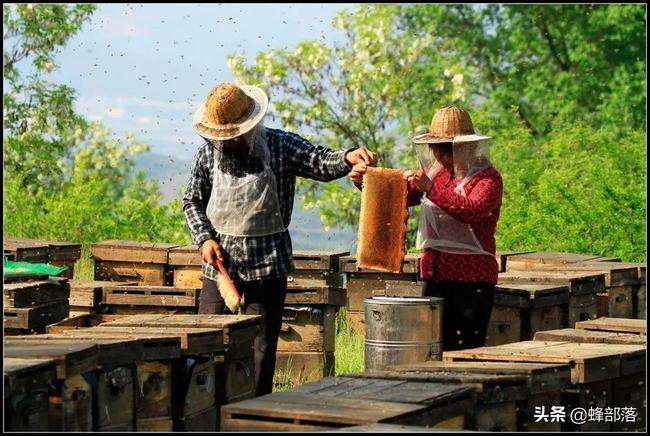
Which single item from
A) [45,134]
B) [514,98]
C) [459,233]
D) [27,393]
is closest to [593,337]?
[459,233]

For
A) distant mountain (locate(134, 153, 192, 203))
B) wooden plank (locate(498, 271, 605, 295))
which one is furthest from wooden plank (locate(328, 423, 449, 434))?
wooden plank (locate(498, 271, 605, 295))

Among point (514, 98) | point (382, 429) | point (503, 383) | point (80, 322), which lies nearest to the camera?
point (382, 429)

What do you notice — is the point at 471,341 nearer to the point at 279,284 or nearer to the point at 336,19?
the point at 279,284

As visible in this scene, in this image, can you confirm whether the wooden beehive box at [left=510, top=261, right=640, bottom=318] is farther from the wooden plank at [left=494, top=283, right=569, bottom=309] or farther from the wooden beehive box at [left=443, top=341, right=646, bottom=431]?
the wooden beehive box at [left=443, top=341, right=646, bottom=431]

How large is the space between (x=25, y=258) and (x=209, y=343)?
4203 millimetres

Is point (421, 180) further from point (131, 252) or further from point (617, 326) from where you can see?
point (131, 252)

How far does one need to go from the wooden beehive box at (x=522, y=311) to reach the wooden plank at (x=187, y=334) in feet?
9.48

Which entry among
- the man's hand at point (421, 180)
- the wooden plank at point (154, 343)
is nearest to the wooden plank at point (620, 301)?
the man's hand at point (421, 180)

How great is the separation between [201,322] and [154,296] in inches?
82.0

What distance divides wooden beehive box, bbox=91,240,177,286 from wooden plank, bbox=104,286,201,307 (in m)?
1.62

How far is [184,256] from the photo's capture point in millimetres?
11281

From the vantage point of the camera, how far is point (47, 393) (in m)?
5.96

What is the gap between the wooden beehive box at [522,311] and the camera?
9.59 meters

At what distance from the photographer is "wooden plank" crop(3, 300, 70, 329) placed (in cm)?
848
